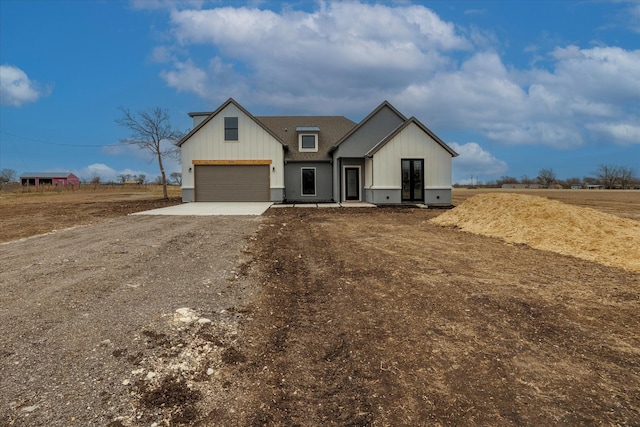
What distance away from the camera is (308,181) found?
25.4 metres

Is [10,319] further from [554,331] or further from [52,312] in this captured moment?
[554,331]

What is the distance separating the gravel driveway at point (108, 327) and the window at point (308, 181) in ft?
56.7

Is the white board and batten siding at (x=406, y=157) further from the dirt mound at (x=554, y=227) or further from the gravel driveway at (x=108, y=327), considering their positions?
the gravel driveway at (x=108, y=327)

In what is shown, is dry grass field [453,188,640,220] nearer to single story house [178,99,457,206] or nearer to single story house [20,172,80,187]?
single story house [178,99,457,206]

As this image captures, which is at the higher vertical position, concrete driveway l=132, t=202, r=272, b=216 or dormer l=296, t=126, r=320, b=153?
dormer l=296, t=126, r=320, b=153

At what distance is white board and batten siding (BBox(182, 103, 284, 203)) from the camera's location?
23172 mm

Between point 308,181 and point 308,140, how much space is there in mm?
2894

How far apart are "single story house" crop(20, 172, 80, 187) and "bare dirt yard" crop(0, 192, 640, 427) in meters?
82.3

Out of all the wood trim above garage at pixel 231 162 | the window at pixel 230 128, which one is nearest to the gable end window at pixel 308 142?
the wood trim above garage at pixel 231 162

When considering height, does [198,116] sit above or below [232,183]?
above

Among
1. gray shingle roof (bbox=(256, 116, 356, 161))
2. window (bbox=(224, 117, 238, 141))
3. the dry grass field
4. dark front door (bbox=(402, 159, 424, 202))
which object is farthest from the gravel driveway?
gray shingle roof (bbox=(256, 116, 356, 161))

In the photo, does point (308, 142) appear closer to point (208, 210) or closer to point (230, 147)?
point (230, 147)

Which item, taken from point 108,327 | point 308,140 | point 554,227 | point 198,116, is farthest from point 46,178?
point 554,227

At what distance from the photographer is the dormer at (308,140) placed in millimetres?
25742
